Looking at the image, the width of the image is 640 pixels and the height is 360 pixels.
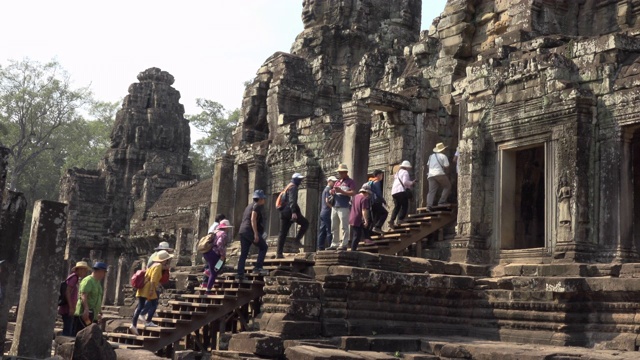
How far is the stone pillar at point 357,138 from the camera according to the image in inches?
633

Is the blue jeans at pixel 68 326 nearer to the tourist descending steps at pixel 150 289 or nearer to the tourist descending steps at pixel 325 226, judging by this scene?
the tourist descending steps at pixel 150 289

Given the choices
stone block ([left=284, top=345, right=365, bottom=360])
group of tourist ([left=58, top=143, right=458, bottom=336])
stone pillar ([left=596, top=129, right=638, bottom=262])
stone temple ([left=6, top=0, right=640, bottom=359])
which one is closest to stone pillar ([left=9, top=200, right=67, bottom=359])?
group of tourist ([left=58, top=143, right=458, bottom=336])

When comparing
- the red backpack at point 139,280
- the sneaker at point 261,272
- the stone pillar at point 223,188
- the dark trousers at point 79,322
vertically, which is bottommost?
the dark trousers at point 79,322

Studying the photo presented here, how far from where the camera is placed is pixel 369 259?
36.1 ft

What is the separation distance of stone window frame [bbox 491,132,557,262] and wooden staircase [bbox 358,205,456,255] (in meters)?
1.49

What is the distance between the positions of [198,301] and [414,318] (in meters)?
3.14

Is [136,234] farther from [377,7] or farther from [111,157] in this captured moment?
[377,7]

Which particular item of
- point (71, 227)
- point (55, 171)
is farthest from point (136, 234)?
point (55, 171)

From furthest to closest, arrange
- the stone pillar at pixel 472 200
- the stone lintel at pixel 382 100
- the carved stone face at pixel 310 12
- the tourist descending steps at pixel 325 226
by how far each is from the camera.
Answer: the carved stone face at pixel 310 12 → the stone lintel at pixel 382 100 → the tourist descending steps at pixel 325 226 → the stone pillar at pixel 472 200

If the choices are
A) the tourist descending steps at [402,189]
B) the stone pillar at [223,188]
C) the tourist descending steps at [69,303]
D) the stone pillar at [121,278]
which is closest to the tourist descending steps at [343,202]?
the tourist descending steps at [402,189]

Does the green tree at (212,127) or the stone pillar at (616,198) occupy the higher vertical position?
the green tree at (212,127)

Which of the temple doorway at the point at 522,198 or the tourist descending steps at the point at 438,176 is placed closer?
the temple doorway at the point at 522,198

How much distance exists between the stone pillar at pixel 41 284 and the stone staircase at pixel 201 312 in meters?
1.46

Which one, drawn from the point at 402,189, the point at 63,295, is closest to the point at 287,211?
the point at 402,189
